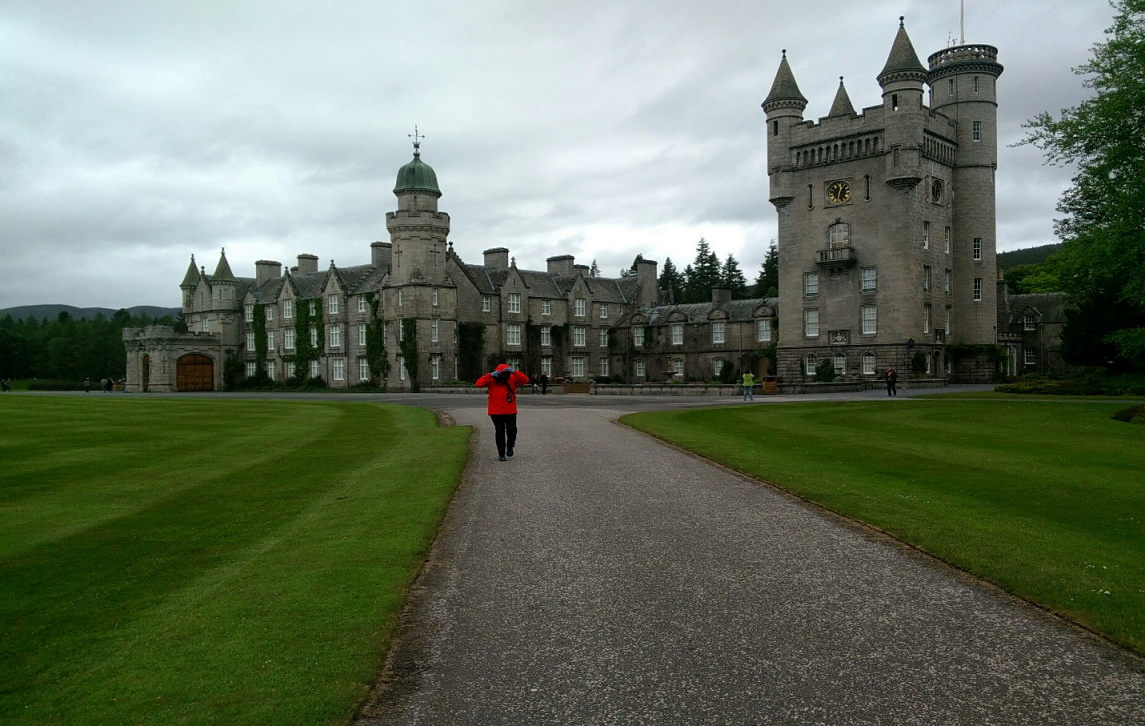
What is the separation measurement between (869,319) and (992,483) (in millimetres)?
50200

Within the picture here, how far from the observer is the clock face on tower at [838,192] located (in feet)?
205

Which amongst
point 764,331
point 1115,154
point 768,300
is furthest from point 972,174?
point 1115,154

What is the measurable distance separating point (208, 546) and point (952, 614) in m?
8.47

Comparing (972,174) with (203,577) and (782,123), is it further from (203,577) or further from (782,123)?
(203,577)

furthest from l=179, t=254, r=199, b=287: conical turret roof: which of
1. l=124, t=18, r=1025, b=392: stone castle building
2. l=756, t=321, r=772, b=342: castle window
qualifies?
l=756, t=321, r=772, b=342: castle window

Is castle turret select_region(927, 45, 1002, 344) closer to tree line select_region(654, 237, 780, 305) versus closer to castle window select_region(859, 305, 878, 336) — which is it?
castle window select_region(859, 305, 878, 336)

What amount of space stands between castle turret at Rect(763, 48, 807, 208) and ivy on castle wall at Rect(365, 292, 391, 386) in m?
34.3

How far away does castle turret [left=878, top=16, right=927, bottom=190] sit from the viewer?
58.0 metres

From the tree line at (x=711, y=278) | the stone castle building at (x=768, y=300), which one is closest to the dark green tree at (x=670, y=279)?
the tree line at (x=711, y=278)

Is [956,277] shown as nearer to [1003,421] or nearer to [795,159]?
[795,159]

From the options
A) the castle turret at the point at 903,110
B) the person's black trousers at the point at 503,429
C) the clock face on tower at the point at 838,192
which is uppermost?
the castle turret at the point at 903,110

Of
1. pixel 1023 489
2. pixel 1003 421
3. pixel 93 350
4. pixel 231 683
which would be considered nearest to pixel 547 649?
pixel 231 683

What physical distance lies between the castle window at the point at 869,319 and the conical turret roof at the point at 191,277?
69.7 m

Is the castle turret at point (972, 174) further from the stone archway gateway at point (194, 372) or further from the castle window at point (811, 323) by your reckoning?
the stone archway gateway at point (194, 372)
